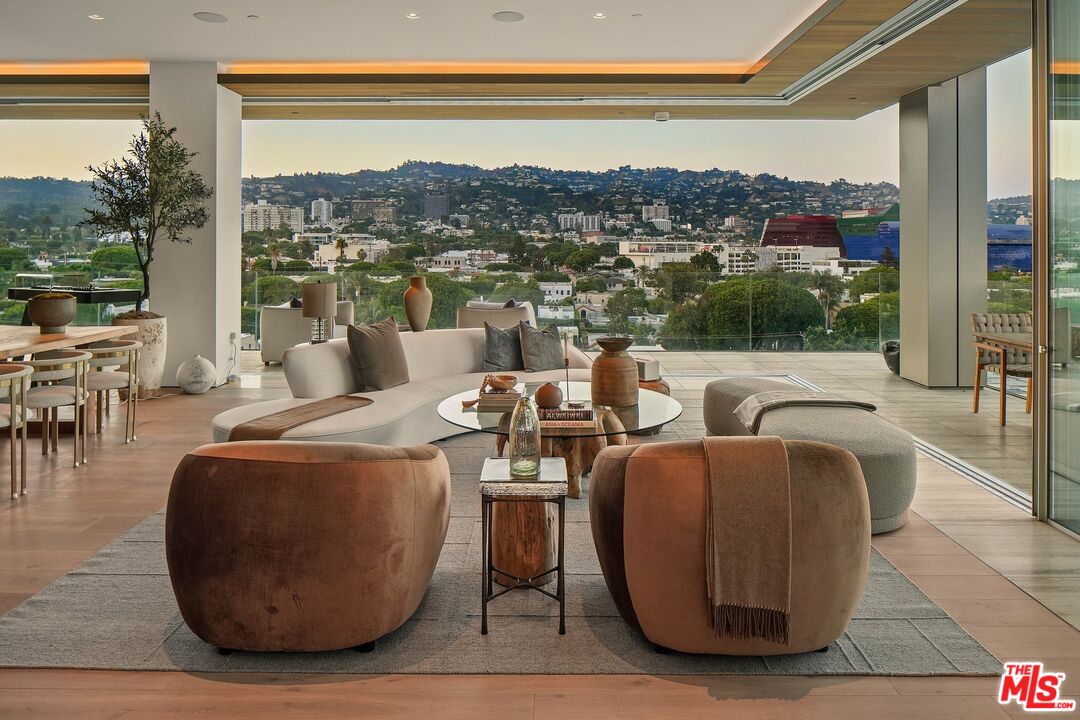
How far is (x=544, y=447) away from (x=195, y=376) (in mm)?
4461

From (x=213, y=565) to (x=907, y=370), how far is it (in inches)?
297

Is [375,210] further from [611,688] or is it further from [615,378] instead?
[611,688]

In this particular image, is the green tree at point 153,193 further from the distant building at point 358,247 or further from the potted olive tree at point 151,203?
the distant building at point 358,247

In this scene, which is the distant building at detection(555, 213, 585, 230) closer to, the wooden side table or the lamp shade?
the lamp shade

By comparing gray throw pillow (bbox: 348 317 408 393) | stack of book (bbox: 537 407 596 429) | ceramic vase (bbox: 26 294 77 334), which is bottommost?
stack of book (bbox: 537 407 596 429)

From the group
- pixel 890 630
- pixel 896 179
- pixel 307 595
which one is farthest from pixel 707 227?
pixel 307 595

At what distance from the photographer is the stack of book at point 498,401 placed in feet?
14.8

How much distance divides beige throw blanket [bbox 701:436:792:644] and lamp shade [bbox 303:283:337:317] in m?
5.27

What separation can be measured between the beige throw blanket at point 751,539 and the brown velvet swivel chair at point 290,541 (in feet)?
3.01

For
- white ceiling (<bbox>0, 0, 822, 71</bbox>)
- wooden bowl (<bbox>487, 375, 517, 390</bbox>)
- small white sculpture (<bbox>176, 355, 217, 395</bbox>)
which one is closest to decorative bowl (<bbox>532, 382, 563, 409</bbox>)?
wooden bowl (<bbox>487, 375, 517, 390</bbox>)

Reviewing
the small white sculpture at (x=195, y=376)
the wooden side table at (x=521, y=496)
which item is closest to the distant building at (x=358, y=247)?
the small white sculpture at (x=195, y=376)

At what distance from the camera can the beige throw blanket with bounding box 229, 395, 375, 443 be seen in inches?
169

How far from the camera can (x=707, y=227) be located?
33.7ft

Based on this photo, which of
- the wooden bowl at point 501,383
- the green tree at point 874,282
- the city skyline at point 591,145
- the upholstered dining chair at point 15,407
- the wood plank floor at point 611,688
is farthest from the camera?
the city skyline at point 591,145
